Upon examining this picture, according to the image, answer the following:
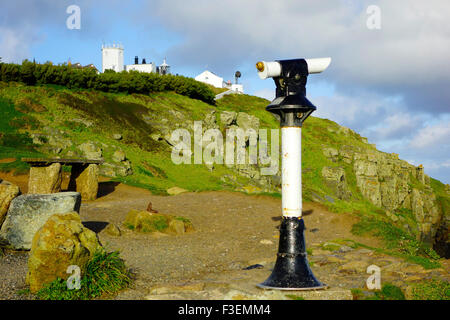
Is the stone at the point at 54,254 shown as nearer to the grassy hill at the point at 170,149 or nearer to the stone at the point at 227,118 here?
the grassy hill at the point at 170,149

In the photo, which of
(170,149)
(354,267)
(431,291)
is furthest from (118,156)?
(431,291)

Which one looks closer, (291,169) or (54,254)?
(291,169)

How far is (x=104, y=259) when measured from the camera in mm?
8070

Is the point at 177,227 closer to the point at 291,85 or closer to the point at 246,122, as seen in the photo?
the point at 291,85

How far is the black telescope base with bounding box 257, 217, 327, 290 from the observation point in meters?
6.88

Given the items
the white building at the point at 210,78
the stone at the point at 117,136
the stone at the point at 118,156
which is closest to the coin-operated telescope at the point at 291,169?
the stone at the point at 118,156

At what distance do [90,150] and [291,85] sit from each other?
22.7 metres

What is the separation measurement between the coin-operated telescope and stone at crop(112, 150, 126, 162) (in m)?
22.5

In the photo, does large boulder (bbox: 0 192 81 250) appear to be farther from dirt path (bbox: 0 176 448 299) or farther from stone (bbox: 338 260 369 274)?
stone (bbox: 338 260 369 274)

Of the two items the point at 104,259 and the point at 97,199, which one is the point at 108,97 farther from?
the point at 104,259

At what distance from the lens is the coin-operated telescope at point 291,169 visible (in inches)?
269

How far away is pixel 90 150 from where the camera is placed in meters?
27.9

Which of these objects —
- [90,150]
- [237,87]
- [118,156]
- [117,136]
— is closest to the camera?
[90,150]
